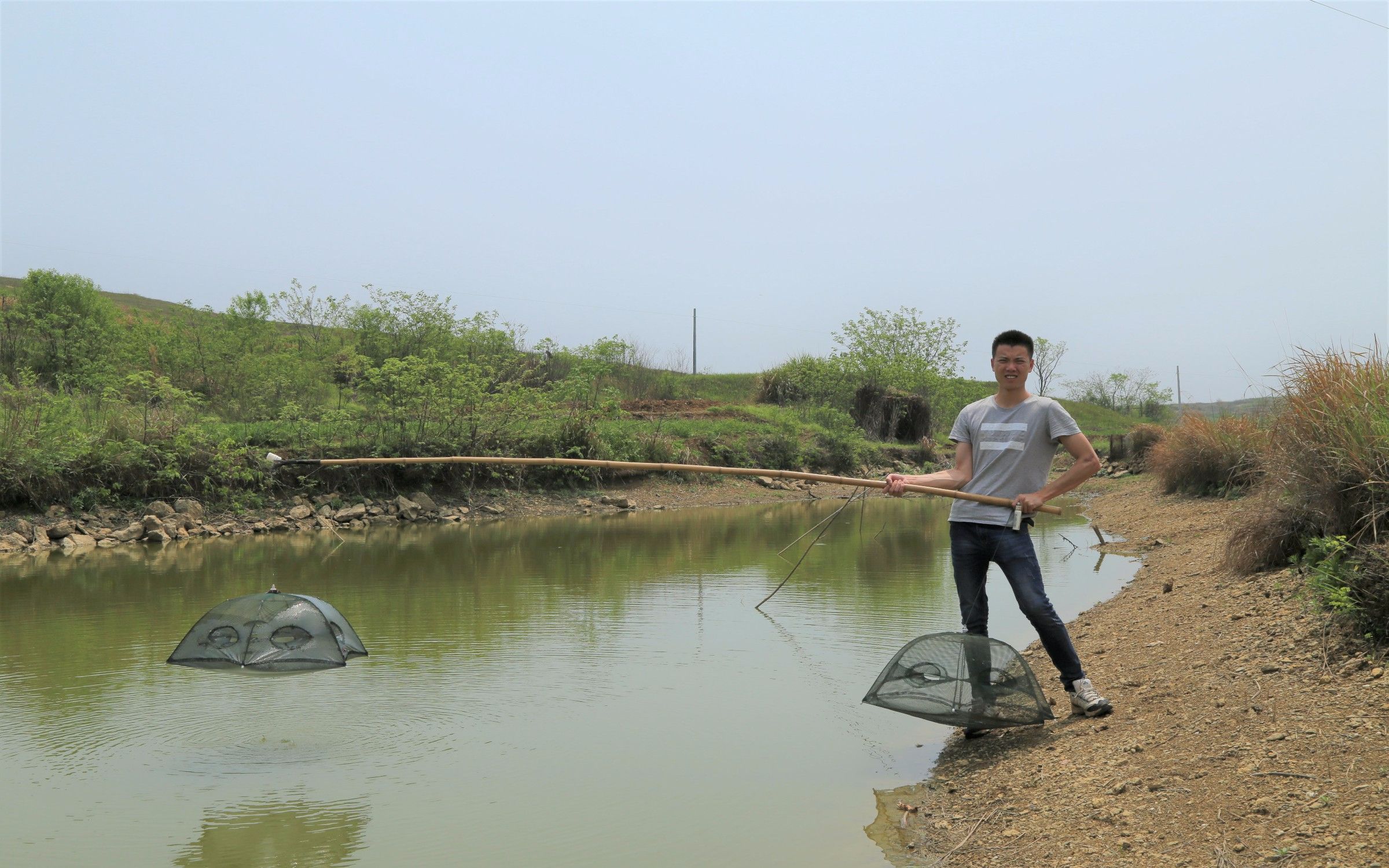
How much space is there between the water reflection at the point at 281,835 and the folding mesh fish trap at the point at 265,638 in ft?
3.52

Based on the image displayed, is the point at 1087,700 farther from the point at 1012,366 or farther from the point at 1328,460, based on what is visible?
the point at 1328,460

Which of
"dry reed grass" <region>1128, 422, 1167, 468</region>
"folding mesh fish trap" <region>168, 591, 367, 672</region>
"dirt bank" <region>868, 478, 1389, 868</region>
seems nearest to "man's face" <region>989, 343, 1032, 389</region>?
"dirt bank" <region>868, 478, 1389, 868</region>

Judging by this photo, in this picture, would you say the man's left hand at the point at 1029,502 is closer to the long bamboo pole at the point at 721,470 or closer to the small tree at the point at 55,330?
the long bamboo pole at the point at 721,470

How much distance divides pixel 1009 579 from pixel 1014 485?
52 centimetres

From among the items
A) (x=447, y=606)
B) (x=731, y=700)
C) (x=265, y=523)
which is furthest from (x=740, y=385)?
(x=731, y=700)

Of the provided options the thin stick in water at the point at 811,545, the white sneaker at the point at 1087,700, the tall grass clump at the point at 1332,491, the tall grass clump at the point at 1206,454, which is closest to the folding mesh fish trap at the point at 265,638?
the thin stick in water at the point at 811,545

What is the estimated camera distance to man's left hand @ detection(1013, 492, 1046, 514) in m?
5.29

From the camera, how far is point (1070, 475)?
5.45 m

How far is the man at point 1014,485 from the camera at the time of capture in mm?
5324

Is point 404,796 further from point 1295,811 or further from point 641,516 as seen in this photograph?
point 641,516

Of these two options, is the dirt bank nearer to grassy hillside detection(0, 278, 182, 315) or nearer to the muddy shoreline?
the muddy shoreline

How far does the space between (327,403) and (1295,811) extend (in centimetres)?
2614

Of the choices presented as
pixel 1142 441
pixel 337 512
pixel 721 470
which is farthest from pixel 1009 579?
pixel 1142 441

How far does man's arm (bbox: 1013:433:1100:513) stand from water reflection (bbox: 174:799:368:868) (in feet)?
A: 12.6
